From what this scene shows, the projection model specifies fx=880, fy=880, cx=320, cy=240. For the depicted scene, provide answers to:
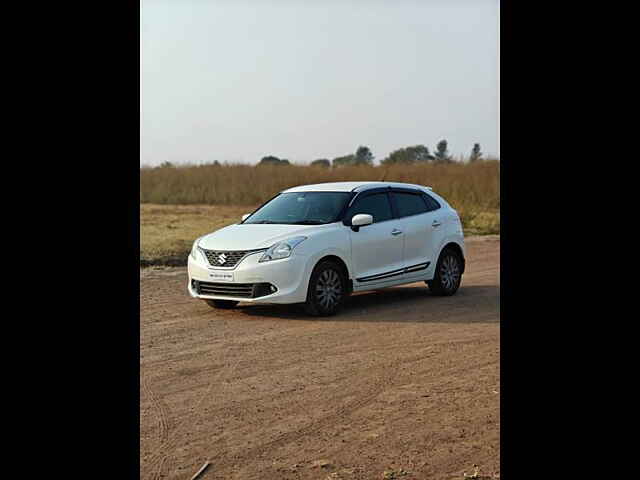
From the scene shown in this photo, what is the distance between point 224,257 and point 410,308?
2.66 m

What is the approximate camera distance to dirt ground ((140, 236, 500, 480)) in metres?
5.30

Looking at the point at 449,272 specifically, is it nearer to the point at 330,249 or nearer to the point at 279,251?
the point at 330,249

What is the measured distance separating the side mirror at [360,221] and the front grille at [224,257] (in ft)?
5.01

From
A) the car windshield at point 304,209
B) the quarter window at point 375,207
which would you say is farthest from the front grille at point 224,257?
the quarter window at point 375,207

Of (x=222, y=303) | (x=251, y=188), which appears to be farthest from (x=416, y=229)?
(x=251, y=188)

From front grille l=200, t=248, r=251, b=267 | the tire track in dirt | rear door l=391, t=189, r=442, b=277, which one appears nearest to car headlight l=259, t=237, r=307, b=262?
front grille l=200, t=248, r=251, b=267

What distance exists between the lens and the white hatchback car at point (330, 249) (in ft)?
35.4

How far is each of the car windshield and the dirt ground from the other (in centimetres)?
122

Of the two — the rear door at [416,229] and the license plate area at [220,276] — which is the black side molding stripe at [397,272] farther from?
the license plate area at [220,276]
